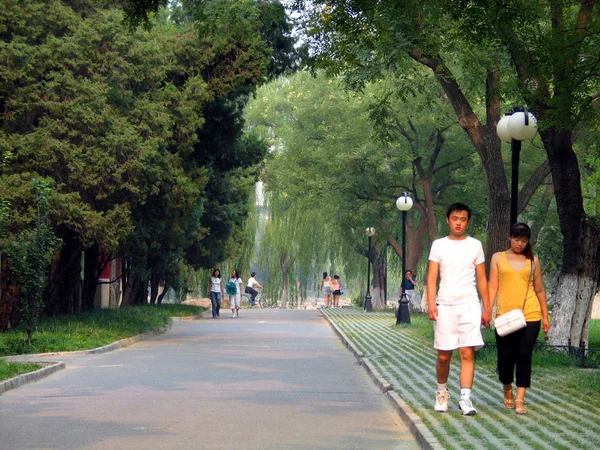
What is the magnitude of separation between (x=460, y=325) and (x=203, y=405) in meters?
3.06

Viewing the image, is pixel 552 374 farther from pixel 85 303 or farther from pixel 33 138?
pixel 85 303

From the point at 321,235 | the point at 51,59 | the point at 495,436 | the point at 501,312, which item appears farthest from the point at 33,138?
the point at 321,235

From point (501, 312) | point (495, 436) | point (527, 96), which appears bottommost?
point (495, 436)

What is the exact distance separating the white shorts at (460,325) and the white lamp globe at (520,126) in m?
5.75

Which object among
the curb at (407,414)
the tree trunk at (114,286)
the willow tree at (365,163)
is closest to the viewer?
the curb at (407,414)

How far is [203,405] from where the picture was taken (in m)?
12.0

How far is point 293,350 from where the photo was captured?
72.7ft

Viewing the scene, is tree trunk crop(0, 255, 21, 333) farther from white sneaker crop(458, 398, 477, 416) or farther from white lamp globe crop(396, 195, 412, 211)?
white sneaker crop(458, 398, 477, 416)

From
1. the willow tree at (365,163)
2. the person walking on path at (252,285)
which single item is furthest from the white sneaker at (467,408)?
the person walking on path at (252,285)

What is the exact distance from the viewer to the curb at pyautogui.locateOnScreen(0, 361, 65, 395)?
13.8 metres

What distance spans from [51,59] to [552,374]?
13.5 m

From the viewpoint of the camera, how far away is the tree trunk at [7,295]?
25.7 metres

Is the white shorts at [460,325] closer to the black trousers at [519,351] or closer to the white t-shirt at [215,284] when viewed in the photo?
the black trousers at [519,351]

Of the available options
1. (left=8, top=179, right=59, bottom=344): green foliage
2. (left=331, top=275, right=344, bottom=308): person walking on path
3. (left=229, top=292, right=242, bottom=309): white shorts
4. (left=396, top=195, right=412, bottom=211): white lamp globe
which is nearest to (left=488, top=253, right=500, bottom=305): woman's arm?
(left=8, top=179, right=59, bottom=344): green foliage
